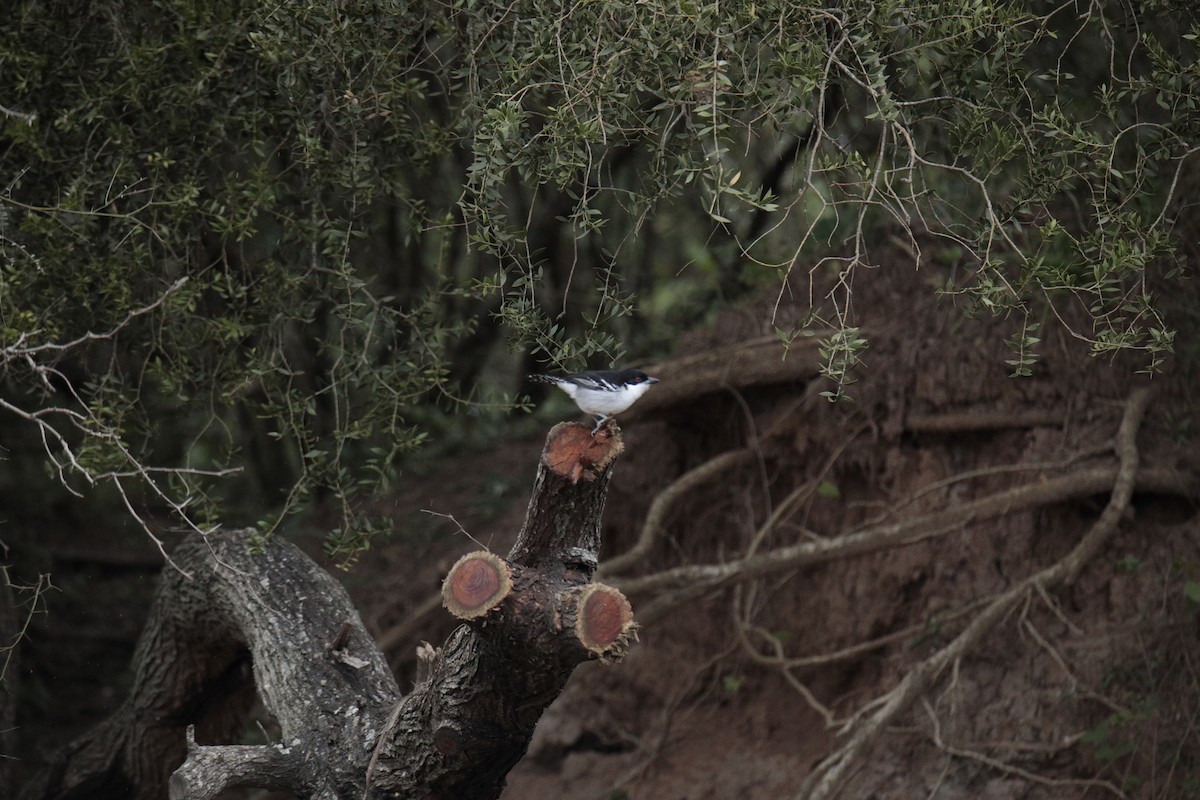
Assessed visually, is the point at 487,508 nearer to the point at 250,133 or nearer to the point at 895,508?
the point at 895,508

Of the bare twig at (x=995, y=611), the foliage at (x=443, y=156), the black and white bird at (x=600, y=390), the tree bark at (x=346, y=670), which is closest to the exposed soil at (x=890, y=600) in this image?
the bare twig at (x=995, y=611)

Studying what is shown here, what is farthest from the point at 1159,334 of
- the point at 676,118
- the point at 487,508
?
the point at 487,508

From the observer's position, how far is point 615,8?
13.8ft

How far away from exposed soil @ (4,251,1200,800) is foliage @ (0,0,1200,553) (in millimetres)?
646

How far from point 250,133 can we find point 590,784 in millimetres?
4156

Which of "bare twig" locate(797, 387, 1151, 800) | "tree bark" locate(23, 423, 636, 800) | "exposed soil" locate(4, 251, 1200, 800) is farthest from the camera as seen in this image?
"exposed soil" locate(4, 251, 1200, 800)

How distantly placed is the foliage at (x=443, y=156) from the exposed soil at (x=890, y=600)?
65 cm

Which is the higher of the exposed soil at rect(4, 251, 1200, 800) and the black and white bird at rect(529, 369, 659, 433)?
the black and white bird at rect(529, 369, 659, 433)

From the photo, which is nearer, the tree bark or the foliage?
the tree bark

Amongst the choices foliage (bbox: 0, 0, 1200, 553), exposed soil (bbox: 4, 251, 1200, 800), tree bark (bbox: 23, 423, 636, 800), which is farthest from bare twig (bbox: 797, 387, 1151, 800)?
tree bark (bbox: 23, 423, 636, 800)

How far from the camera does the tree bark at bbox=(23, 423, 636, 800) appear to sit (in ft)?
12.9

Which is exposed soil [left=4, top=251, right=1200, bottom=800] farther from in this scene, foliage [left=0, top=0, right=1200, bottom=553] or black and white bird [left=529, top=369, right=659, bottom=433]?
black and white bird [left=529, top=369, right=659, bottom=433]

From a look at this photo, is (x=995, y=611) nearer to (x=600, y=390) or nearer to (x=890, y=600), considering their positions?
(x=890, y=600)

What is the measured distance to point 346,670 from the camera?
515 cm
